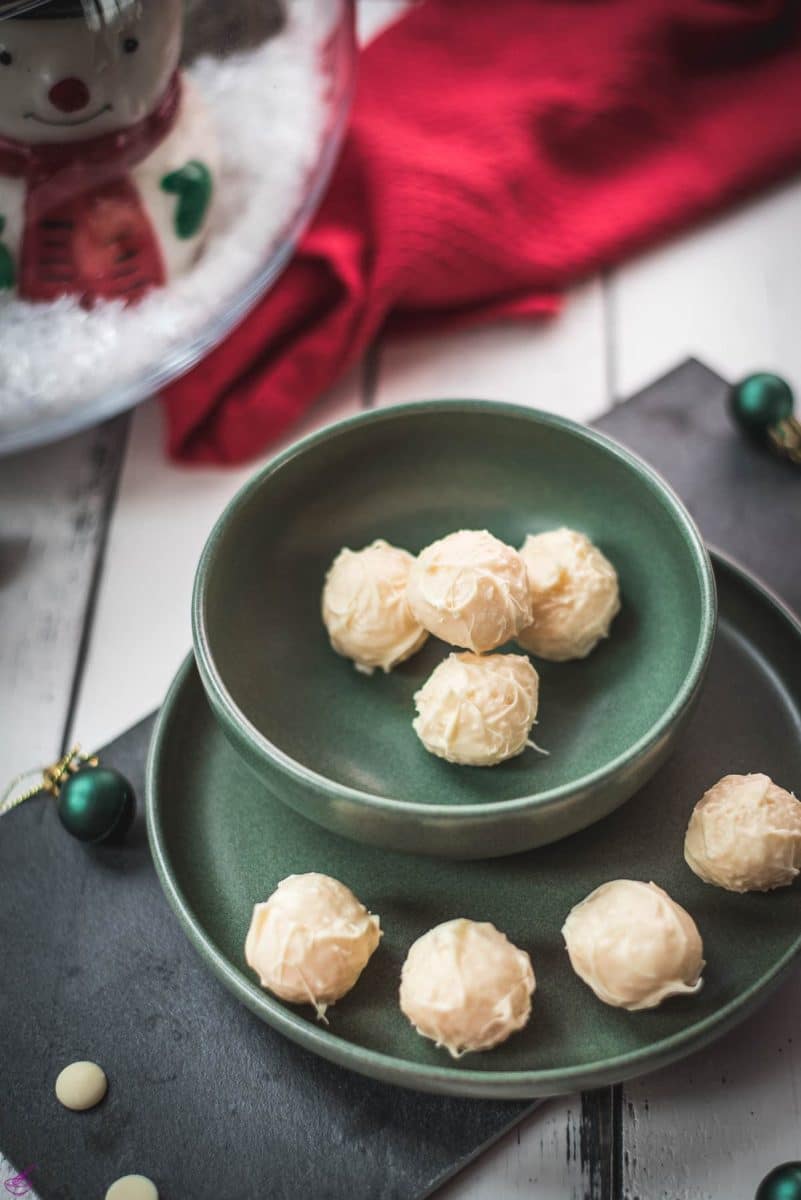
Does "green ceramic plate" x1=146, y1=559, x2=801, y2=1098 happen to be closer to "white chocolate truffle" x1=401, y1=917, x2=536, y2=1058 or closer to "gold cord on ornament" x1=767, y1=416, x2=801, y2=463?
"white chocolate truffle" x1=401, y1=917, x2=536, y2=1058

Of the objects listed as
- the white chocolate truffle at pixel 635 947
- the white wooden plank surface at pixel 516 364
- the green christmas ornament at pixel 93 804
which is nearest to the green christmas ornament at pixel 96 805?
the green christmas ornament at pixel 93 804

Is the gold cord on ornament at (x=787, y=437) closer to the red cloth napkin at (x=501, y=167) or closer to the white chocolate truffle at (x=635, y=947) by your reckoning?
the red cloth napkin at (x=501, y=167)

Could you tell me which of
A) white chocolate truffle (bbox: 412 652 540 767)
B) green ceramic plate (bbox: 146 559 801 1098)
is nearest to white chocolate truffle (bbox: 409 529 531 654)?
white chocolate truffle (bbox: 412 652 540 767)

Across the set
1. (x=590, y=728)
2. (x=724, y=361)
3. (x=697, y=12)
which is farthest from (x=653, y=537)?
(x=697, y=12)

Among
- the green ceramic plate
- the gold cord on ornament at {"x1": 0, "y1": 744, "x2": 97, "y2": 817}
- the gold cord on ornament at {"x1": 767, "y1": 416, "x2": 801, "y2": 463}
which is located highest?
the gold cord on ornament at {"x1": 767, "y1": 416, "x2": 801, "y2": 463}

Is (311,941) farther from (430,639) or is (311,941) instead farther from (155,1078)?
(430,639)

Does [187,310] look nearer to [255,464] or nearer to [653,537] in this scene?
[255,464]
